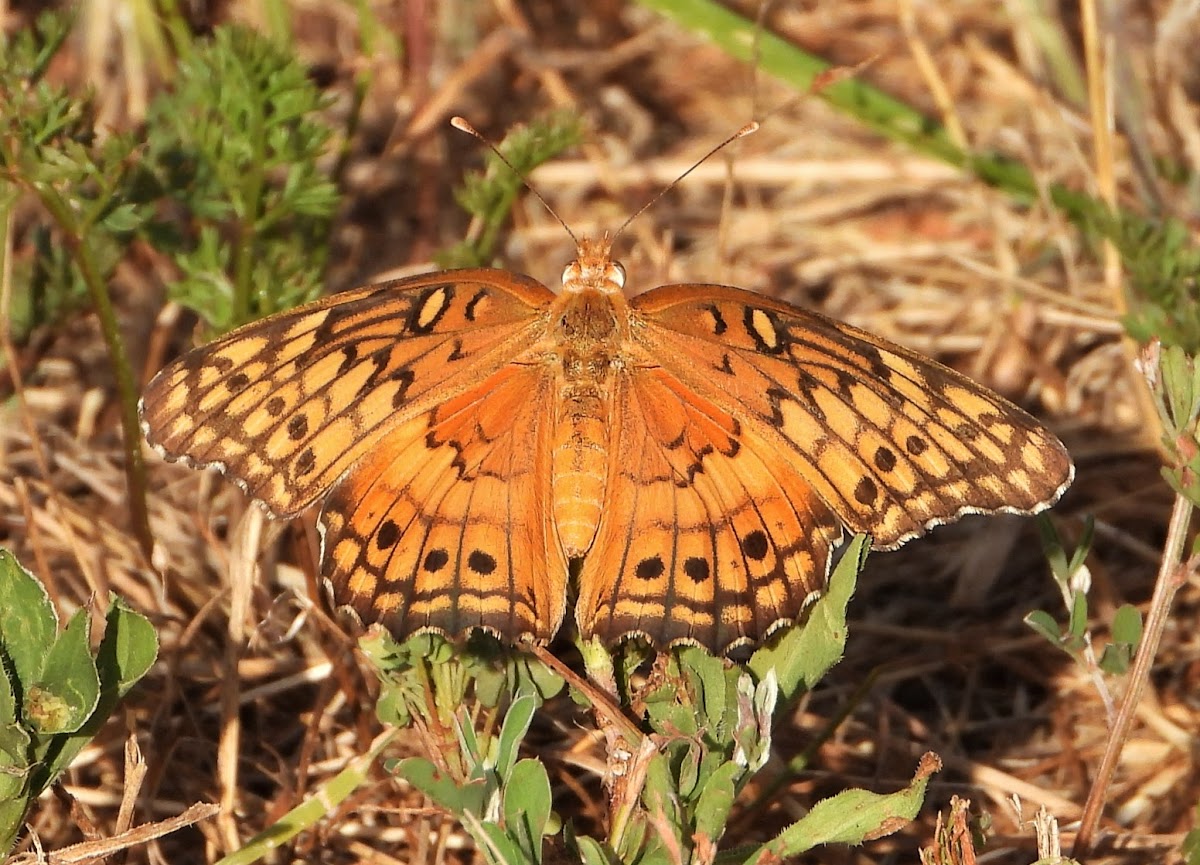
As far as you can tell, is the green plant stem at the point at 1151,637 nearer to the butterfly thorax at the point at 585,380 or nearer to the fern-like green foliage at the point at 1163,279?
the fern-like green foliage at the point at 1163,279

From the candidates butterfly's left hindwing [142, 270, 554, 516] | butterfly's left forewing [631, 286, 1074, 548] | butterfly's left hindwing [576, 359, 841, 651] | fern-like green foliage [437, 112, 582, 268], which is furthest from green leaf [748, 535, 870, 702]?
fern-like green foliage [437, 112, 582, 268]

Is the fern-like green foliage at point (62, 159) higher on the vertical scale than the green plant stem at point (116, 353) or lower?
higher

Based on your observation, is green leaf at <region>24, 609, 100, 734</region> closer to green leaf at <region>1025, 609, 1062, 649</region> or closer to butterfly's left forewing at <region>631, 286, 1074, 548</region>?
butterfly's left forewing at <region>631, 286, 1074, 548</region>

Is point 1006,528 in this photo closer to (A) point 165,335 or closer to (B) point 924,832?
(B) point 924,832

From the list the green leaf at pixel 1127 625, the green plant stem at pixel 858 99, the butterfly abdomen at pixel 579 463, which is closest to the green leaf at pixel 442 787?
the butterfly abdomen at pixel 579 463

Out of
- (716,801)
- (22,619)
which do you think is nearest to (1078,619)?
(716,801)

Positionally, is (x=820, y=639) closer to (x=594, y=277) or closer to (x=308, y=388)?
(x=594, y=277)
